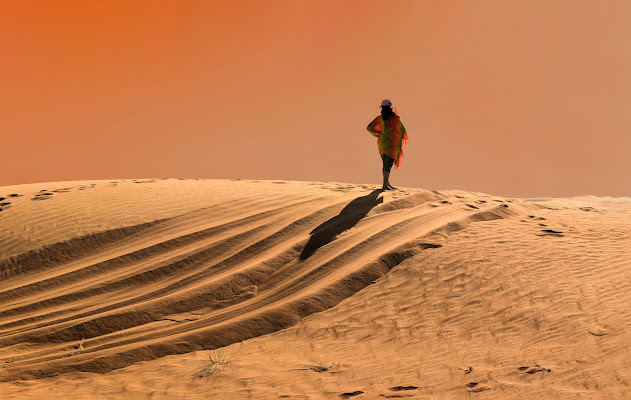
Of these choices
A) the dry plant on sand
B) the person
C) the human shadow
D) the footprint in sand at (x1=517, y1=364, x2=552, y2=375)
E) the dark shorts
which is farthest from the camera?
the dark shorts

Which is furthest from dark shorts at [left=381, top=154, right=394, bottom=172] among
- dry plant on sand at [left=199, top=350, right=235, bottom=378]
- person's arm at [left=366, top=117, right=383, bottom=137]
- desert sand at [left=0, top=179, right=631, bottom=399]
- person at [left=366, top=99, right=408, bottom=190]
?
dry plant on sand at [left=199, top=350, right=235, bottom=378]

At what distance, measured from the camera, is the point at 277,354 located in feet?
20.3

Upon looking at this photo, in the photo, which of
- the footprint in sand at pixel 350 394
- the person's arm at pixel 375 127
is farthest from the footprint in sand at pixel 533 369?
the person's arm at pixel 375 127

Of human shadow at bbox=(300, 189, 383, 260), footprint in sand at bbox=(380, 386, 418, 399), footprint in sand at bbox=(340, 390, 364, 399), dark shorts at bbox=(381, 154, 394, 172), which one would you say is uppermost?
dark shorts at bbox=(381, 154, 394, 172)

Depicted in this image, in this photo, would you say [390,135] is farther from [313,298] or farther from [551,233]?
[313,298]

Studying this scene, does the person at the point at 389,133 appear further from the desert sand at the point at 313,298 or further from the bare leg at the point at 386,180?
the desert sand at the point at 313,298

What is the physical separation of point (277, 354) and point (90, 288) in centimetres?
321

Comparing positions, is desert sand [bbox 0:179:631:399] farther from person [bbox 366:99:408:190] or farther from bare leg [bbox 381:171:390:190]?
person [bbox 366:99:408:190]

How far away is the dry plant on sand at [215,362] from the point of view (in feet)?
18.8

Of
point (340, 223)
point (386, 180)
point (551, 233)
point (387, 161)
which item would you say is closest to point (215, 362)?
point (340, 223)

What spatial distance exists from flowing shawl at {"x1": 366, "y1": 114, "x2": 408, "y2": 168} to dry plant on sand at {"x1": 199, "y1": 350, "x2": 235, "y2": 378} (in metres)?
5.95

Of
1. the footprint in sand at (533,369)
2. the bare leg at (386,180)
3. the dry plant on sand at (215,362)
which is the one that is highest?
the bare leg at (386,180)

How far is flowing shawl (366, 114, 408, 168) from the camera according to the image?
1109 cm

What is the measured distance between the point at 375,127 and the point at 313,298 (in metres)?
4.93
